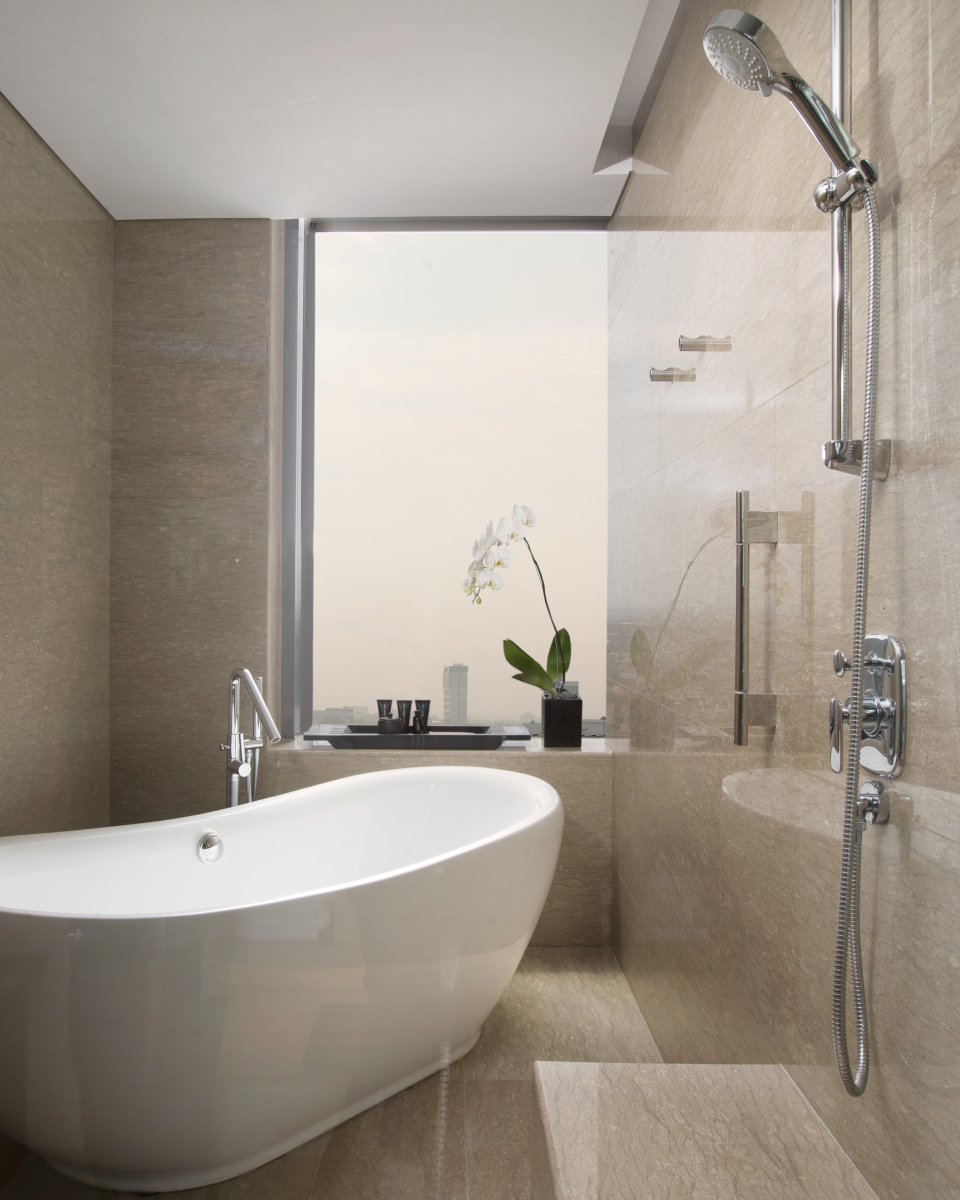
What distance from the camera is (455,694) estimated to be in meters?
2.12

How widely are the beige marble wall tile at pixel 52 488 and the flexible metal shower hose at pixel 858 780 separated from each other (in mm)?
1508

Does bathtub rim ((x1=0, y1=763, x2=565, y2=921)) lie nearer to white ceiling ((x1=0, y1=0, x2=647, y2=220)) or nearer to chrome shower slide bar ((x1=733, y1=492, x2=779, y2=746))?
chrome shower slide bar ((x1=733, y1=492, x2=779, y2=746))

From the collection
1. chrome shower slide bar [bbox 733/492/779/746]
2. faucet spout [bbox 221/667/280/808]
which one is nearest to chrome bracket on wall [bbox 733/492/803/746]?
chrome shower slide bar [bbox 733/492/779/746]

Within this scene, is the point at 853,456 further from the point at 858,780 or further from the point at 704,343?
the point at 704,343

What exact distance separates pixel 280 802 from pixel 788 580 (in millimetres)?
1469

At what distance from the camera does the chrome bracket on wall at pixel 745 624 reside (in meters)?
1.25

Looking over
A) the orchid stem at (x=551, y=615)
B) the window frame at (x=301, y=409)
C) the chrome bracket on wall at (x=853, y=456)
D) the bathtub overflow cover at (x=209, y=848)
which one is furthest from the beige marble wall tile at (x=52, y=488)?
the chrome bracket on wall at (x=853, y=456)

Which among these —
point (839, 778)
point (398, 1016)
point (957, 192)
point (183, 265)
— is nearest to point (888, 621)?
point (839, 778)

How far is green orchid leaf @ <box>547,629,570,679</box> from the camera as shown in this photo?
2.11m

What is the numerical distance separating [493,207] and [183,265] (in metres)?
0.87

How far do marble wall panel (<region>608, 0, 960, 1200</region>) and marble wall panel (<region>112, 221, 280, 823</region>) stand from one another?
3.23 feet

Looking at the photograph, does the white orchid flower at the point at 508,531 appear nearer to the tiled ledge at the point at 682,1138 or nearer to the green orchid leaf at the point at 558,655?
the green orchid leaf at the point at 558,655

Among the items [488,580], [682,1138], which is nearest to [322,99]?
[488,580]

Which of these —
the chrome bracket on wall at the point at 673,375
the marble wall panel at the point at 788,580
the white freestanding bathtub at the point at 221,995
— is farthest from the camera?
the chrome bracket on wall at the point at 673,375
